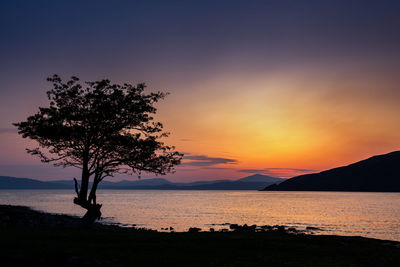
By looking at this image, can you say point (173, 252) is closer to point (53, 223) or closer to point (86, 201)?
point (86, 201)

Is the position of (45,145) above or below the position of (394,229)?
above

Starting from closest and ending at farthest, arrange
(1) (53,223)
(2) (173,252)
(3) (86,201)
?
(2) (173,252) → (3) (86,201) → (1) (53,223)

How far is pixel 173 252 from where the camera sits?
23922mm

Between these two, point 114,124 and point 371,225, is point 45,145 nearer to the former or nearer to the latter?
point 114,124

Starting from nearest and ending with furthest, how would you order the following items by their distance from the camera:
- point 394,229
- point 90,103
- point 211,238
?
point 211,238 → point 90,103 → point 394,229

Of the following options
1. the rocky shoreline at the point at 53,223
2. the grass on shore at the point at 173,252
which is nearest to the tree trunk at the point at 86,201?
the rocky shoreline at the point at 53,223

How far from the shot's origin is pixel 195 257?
22312 mm

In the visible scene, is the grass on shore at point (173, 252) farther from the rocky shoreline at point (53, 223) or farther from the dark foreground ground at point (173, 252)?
the rocky shoreline at point (53, 223)

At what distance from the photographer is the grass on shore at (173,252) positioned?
1973 centimetres

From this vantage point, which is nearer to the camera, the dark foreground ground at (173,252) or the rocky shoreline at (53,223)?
the dark foreground ground at (173,252)

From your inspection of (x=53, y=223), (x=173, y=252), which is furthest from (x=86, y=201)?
(x=173, y=252)

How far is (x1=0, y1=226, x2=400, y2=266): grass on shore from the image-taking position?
1973cm

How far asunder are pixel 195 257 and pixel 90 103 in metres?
22.7

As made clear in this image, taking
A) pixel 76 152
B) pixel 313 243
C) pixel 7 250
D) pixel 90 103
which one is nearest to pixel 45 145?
pixel 76 152
